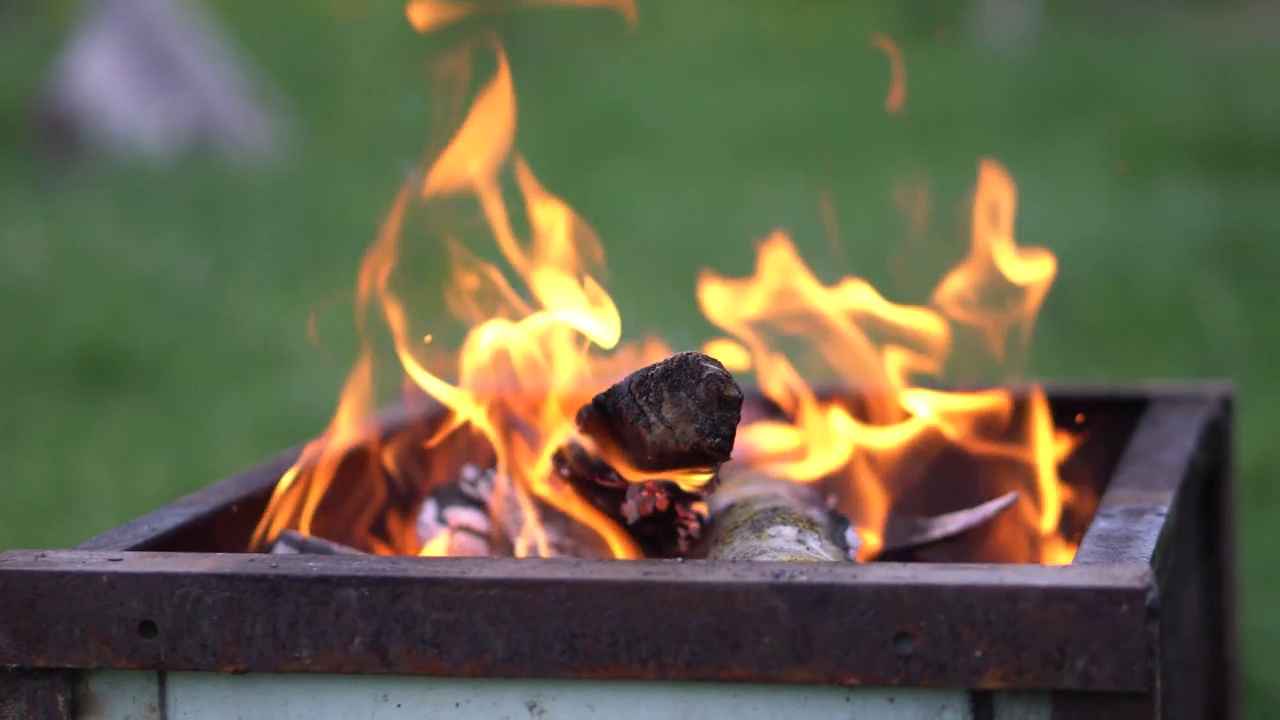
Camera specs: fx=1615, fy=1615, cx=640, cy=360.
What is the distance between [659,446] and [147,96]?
30.8 feet

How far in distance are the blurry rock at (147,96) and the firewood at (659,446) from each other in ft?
28.3

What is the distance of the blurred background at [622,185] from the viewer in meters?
5.80

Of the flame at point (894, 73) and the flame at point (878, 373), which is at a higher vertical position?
the flame at point (894, 73)

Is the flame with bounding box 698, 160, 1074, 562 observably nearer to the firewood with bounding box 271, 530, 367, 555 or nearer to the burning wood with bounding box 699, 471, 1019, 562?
the burning wood with bounding box 699, 471, 1019, 562

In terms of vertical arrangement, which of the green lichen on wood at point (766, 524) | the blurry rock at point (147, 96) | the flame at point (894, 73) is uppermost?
the blurry rock at point (147, 96)

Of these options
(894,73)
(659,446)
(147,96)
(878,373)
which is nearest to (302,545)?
(659,446)

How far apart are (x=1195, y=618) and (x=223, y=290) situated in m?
5.52

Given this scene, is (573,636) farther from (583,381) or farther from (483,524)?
(583,381)

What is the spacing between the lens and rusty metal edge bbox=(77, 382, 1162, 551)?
2061mm

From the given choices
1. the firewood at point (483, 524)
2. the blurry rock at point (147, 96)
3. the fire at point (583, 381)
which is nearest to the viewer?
the firewood at point (483, 524)

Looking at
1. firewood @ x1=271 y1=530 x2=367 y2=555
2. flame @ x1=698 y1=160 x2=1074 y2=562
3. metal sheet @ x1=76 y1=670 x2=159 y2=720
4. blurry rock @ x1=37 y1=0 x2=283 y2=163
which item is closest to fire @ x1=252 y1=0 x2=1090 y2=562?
flame @ x1=698 y1=160 x2=1074 y2=562

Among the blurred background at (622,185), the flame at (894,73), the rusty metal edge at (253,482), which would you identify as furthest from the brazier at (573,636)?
the blurred background at (622,185)

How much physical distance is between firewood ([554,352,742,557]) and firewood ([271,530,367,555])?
0.32m

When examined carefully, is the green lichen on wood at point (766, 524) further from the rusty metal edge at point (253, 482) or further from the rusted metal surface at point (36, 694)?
the rusted metal surface at point (36, 694)
